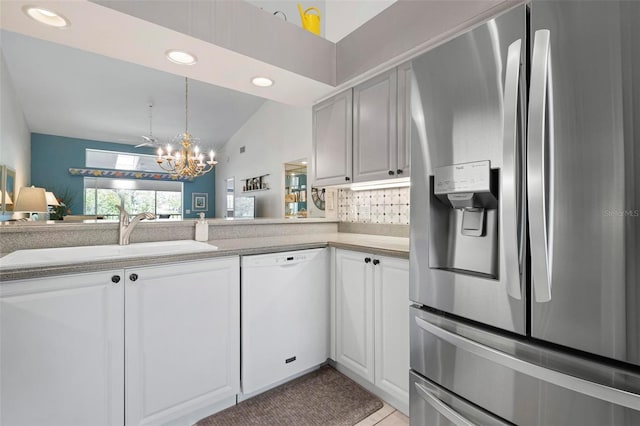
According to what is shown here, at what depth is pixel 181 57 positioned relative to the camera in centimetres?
173

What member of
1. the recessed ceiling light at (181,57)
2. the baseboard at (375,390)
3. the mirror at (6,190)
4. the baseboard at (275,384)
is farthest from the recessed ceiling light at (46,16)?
the mirror at (6,190)

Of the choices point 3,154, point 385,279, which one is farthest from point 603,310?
point 3,154

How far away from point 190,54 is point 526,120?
171 cm

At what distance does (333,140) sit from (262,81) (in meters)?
0.68

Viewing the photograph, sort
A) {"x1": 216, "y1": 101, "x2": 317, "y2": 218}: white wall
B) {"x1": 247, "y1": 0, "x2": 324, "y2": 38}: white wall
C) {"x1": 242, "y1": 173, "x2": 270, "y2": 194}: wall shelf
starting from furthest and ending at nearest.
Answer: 1. {"x1": 242, "y1": 173, "x2": 270, "y2": 194}: wall shelf
2. {"x1": 216, "y1": 101, "x2": 317, "y2": 218}: white wall
3. {"x1": 247, "y1": 0, "x2": 324, "y2": 38}: white wall

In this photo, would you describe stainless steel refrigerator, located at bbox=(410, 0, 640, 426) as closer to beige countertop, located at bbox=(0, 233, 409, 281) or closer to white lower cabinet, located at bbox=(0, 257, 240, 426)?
beige countertop, located at bbox=(0, 233, 409, 281)

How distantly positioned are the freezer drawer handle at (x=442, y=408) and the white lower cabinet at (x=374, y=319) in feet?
1.43

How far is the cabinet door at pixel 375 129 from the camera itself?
1.89m

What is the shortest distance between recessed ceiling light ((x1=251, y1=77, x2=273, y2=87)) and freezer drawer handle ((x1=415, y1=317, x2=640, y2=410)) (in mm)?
1818

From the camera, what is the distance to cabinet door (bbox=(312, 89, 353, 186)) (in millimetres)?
2219

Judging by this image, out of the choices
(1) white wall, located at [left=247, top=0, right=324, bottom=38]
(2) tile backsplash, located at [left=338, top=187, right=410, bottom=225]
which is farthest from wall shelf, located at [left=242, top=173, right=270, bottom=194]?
(2) tile backsplash, located at [left=338, top=187, right=410, bottom=225]

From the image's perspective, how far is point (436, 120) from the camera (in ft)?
3.53

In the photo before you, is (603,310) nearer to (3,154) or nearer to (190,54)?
(190,54)

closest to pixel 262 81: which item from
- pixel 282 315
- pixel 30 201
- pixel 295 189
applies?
pixel 282 315
